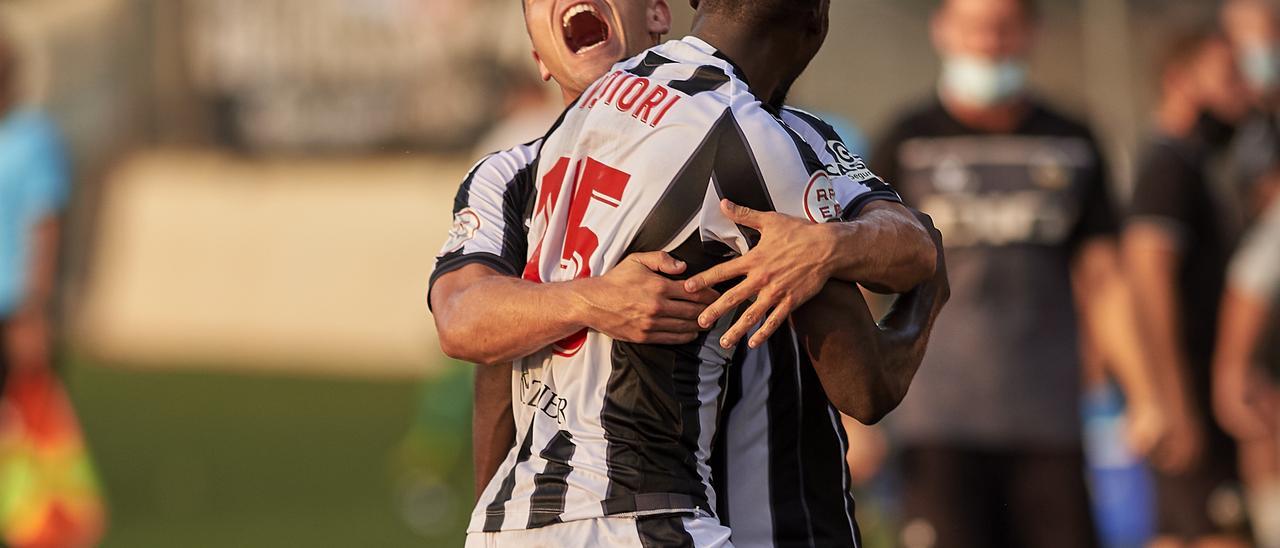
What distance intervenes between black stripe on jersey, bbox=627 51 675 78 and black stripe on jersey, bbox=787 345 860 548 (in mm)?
535

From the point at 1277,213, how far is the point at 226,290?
47.0ft

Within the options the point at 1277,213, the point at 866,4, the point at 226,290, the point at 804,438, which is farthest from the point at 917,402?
the point at 226,290

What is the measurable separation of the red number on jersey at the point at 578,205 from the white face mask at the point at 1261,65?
6.81 meters

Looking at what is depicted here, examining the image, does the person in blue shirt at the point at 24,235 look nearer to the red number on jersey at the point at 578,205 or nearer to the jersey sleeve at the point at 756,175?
the red number on jersey at the point at 578,205

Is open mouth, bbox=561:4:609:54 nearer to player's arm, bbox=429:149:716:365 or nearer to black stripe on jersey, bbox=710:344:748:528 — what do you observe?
player's arm, bbox=429:149:716:365

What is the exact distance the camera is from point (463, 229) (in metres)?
3.48

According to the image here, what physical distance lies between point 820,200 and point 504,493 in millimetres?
779

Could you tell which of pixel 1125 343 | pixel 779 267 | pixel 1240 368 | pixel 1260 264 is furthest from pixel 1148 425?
pixel 779 267

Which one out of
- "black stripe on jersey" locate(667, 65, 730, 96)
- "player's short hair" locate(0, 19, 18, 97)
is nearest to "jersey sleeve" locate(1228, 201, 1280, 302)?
"black stripe on jersey" locate(667, 65, 730, 96)

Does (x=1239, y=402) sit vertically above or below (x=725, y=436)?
below

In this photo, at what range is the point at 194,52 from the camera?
20609 millimetres

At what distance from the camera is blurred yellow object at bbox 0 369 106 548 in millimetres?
9365

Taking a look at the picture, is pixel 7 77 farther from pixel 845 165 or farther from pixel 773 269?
pixel 773 269

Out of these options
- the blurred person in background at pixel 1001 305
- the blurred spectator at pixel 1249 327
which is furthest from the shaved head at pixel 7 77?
the blurred spectator at pixel 1249 327
